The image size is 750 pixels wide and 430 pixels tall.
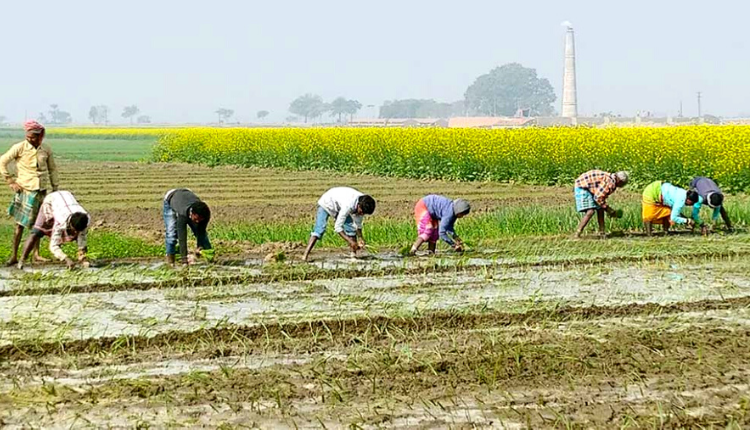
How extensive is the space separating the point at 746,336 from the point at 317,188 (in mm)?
19046

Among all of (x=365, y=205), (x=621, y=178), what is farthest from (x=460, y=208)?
(x=621, y=178)

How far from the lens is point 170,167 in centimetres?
3747

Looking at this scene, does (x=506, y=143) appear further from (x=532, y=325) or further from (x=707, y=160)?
(x=532, y=325)

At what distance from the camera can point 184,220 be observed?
11.4 metres

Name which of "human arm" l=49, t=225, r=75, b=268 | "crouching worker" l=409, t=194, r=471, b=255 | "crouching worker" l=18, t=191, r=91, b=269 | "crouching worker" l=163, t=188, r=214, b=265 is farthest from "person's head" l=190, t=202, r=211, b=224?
"crouching worker" l=409, t=194, r=471, b=255

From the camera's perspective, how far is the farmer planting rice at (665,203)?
1430 cm

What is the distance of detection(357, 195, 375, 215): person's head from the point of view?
38.1 feet

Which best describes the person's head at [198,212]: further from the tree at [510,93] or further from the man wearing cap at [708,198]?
the tree at [510,93]

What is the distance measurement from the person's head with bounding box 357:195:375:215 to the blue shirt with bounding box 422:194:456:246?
89 centimetres

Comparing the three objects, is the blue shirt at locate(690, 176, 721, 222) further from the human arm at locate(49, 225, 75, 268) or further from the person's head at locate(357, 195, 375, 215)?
the human arm at locate(49, 225, 75, 268)

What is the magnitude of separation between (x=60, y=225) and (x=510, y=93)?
144 m

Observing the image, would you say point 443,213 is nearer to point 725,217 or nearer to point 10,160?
point 10,160

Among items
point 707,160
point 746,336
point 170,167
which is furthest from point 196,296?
point 170,167

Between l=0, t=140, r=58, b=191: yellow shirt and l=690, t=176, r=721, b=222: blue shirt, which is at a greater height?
l=0, t=140, r=58, b=191: yellow shirt
